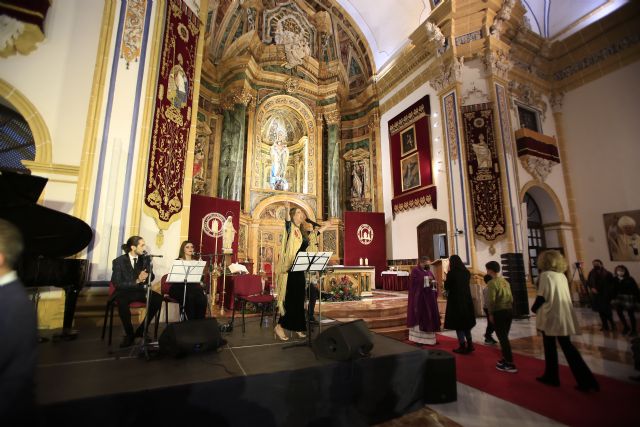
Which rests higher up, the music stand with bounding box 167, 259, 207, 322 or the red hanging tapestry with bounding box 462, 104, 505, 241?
the red hanging tapestry with bounding box 462, 104, 505, 241

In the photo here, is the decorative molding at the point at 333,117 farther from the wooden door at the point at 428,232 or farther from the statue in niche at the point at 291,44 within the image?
the wooden door at the point at 428,232

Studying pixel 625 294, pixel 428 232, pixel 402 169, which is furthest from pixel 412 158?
pixel 625 294

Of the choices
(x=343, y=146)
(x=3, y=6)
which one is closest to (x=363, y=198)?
(x=343, y=146)

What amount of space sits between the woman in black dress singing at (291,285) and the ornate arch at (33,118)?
175 inches

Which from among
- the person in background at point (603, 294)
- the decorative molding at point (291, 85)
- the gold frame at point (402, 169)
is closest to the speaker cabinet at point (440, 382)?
the person in background at point (603, 294)

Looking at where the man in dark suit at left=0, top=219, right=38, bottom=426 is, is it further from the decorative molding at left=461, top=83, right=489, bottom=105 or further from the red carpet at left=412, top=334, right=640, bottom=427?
the decorative molding at left=461, top=83, right=489, bottom=105

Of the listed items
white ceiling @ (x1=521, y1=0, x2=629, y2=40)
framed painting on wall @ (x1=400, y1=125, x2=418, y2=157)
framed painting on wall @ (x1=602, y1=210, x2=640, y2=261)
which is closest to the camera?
framed painting on wall @ (x1=602, y1=210, x2=640, y2=261)

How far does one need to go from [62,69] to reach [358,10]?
1231 centimetres

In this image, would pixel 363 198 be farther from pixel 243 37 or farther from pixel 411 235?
pixel 243 37

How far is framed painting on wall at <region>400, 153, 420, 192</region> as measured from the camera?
1147 cm

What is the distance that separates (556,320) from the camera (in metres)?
3.21

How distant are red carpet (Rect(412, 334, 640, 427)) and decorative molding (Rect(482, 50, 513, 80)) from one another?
8.86m

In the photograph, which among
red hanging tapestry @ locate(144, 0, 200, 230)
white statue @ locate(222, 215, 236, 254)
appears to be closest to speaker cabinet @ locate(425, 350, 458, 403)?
red hanging tapestry @ locate(144, 0, 200, 230)

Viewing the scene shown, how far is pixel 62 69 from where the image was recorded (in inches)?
220
